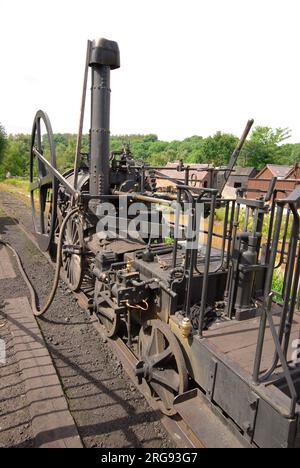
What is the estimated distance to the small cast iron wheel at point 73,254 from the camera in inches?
225

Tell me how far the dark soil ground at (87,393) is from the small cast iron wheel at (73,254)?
540mm

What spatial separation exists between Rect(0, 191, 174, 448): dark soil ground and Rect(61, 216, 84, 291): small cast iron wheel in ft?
1.77

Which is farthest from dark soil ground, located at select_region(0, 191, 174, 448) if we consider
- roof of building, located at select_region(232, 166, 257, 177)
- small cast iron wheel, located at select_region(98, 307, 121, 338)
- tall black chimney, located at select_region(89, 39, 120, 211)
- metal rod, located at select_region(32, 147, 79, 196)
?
roof of building, located at select_region(232, 166, 257, 177)

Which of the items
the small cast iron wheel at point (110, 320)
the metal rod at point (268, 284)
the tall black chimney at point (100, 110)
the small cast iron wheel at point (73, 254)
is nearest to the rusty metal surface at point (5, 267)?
the small cast iron wheel at point (73, 254)

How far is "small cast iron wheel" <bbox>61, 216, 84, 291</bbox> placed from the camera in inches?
225

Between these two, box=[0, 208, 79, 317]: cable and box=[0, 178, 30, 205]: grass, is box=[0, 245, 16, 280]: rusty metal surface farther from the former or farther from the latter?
box=[0, 178, 30, 205]: grass

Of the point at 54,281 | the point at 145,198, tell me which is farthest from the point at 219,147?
the point at 54,281

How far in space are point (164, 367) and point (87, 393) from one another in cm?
93

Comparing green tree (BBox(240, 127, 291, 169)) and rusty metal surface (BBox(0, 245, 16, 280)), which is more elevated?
green tree (BBox(240, 127, 291, 169))

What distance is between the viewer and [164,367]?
11.4ft

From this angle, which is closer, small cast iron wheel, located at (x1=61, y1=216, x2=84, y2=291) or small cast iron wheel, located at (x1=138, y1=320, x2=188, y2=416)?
small cast iron wheel, located at (x1=138, y1=320, x2=188, y2=416)

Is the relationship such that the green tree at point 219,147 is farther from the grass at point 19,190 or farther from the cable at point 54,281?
the cable at point 54,281

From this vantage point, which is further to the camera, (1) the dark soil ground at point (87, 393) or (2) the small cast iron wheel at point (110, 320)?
(2) the small cast iron wheel at point (110, 320)
